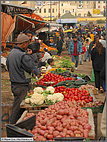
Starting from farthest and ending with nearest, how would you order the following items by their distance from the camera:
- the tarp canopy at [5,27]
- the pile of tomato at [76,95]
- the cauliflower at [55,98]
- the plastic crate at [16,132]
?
the tarp canopy at [5,27], the pile of tomato at [76,95], the cauliflower at [55,98], the plastic crate at [16,132]

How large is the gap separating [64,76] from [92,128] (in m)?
4.33

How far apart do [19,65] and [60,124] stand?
1735mm

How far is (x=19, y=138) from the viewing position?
10.00ft

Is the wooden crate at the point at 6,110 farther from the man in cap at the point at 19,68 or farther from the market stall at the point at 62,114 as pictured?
the market stall at the point at 62,114

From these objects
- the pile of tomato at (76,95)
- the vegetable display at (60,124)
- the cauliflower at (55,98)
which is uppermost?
the vegetable display at (60,124)

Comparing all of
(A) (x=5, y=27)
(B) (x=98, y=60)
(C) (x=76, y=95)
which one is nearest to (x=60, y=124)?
(C) (x=76, y=95)

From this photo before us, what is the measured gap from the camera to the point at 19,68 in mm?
4988

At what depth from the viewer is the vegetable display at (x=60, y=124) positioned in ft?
11.5

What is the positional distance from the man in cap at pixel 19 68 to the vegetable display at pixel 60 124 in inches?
38.3

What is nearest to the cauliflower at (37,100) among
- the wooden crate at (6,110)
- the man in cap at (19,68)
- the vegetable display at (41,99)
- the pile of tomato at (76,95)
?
the vegetable display at (41,99)

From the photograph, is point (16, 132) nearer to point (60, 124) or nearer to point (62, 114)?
point (60, 124)

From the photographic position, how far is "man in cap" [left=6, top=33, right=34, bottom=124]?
16.2 feet

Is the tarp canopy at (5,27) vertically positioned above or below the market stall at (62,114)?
above

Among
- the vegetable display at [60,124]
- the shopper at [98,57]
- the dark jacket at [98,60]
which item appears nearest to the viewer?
the vegetable display at [60,124]
